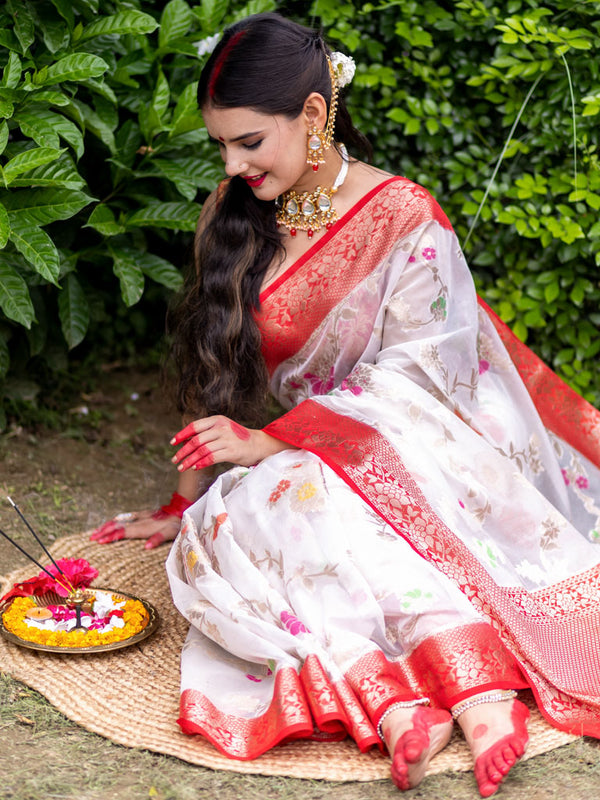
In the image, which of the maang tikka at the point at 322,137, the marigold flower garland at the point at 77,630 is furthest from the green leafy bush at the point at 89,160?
the marigold flower garland at the point at 77,630

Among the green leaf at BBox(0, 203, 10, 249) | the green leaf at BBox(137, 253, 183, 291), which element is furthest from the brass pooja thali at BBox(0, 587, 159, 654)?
the green leaf at BBox(137, 253, 183, 291)

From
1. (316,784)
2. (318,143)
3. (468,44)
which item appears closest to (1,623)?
(316,784)

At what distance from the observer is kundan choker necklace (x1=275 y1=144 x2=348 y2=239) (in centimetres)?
233

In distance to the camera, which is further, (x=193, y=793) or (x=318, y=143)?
(x=318, y=143)

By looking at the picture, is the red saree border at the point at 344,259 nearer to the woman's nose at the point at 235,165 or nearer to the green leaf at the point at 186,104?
the woman's nose at the point at 235,165

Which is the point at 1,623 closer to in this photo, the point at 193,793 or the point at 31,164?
the point at 193,793

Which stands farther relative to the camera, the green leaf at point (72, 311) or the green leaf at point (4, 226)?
the green leaf at point (72, 311)

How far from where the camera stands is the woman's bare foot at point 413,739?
1.56 m

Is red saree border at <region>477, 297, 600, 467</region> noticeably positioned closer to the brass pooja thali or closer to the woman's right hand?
the woman's right hand

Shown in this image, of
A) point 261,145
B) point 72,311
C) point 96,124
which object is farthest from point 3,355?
point 261,145

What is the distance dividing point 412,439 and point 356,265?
1.59ft

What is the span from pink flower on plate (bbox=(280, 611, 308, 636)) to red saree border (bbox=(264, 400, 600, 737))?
0.27m

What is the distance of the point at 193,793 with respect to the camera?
5.28ft

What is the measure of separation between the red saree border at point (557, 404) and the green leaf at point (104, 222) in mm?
1122
